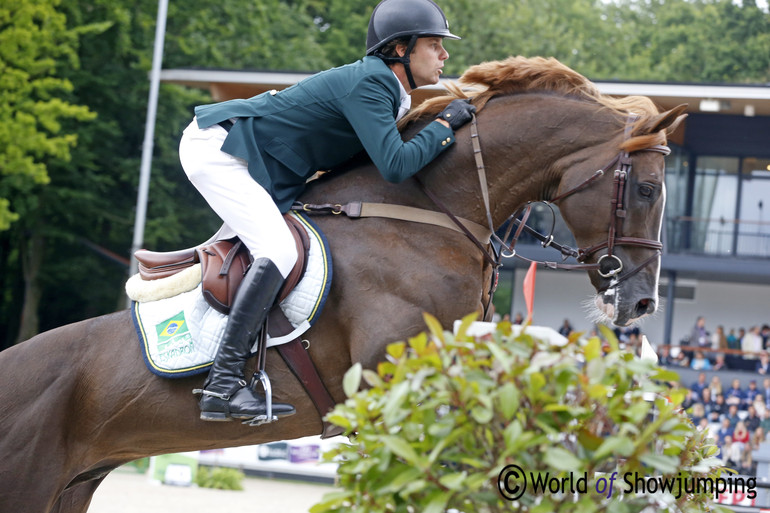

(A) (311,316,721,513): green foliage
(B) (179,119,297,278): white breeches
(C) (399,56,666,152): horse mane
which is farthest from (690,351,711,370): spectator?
(A) (311,316,721,513): green foliage

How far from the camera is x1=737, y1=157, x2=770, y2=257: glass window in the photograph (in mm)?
23406

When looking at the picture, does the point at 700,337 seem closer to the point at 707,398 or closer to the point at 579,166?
the point at 707,398

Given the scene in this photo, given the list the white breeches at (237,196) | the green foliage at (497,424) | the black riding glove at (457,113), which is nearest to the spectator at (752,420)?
the black riding glove at (457,113)

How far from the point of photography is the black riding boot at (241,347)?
12.2 ft

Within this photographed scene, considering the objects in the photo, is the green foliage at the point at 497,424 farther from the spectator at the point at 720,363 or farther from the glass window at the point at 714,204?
the glass window at the point at 714,204

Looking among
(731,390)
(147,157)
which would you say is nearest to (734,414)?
(731,390)

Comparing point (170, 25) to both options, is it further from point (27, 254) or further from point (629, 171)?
point (629, 171)

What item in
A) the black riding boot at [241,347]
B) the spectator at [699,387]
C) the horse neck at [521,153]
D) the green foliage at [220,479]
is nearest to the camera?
the black riding boot at [241,347]

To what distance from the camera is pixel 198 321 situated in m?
3.92

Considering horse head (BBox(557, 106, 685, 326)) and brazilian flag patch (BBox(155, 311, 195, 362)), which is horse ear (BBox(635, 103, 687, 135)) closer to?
horse head (BBox(557, 106, 685, 326))

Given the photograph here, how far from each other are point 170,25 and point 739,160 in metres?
16.8

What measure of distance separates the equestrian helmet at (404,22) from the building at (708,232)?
17.4 meters

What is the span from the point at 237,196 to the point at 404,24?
3.52 feet

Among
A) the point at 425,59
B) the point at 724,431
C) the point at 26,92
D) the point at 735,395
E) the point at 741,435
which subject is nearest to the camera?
the point at 425,59
